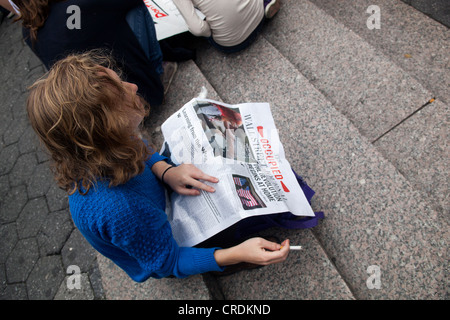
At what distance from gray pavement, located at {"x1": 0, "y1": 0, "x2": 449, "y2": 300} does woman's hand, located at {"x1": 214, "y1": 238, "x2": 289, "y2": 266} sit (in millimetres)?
353

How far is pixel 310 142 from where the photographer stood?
1744 millimetres

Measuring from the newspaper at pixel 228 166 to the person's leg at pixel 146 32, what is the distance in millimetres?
773

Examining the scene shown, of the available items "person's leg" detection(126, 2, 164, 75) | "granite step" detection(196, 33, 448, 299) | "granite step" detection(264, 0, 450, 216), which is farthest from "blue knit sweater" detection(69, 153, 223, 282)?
"granite step" detection(264, 0, 450, 216)

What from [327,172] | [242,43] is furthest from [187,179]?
[242,43]

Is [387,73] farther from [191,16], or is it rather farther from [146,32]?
[146,32]

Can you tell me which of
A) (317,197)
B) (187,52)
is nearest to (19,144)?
(187,52)

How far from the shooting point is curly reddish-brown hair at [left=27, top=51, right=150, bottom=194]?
0.88m

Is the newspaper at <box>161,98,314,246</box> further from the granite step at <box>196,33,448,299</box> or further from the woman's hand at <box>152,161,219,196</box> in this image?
the granite step at <box>196,33,448,299</box>

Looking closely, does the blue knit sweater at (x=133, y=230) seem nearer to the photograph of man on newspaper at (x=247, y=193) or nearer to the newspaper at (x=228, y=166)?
the newspaper at (x=228, y=166)

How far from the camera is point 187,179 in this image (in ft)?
4.18

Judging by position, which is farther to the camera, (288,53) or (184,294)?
(288,53)

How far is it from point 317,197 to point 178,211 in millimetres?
776

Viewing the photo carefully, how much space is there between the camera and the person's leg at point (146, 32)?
185 cm
